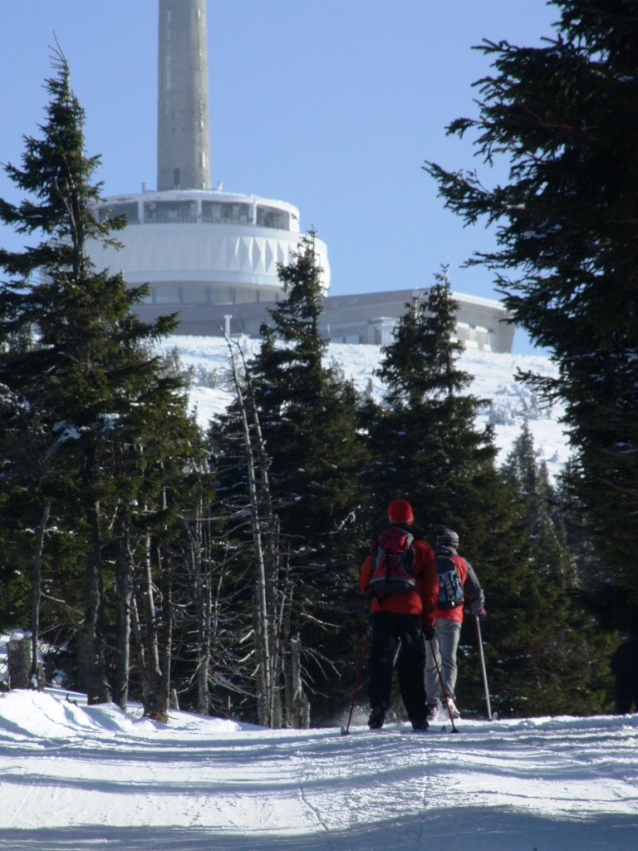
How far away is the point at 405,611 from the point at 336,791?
3.26m

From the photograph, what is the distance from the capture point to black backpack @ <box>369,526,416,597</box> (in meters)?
9.36

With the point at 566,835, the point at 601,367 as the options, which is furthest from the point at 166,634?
the point at 566,835

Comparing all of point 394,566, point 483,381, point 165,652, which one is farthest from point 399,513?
point 483,381

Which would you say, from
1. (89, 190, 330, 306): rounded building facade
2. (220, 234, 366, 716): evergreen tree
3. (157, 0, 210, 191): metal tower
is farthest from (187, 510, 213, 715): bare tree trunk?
(157, 0, 210, 191): metal tower

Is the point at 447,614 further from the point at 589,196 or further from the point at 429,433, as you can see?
the point at 429,433

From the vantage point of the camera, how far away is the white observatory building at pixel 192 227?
166 m

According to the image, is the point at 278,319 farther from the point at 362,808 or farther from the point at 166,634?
the point at 362,808

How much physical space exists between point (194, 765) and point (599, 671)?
36172 mm

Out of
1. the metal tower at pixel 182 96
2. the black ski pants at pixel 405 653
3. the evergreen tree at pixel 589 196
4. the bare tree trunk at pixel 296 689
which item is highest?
the metal tower at pixel 182 96

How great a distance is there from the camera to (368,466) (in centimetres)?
3028

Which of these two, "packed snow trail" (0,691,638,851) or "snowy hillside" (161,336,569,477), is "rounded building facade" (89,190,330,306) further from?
"packed snow trail" (0,691,638,851)

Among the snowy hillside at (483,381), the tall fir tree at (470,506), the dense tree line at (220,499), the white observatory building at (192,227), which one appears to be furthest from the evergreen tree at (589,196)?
the white observatory building at (192,227)

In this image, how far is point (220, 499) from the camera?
30.7 meters

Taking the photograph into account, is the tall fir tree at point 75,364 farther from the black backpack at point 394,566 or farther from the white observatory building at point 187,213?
the white observatory building at point 187,213
